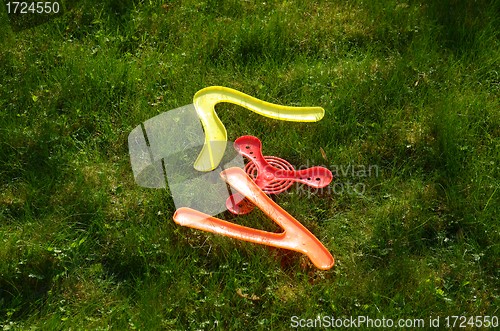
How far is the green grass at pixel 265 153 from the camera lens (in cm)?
218

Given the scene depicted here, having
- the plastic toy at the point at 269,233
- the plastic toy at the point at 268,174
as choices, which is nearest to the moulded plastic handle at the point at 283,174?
the plastic toy at the point at 268,174

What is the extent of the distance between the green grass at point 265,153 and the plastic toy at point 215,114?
0.07 metres

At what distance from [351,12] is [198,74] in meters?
1.42

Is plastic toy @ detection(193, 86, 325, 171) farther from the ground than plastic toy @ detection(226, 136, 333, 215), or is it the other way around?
plastic toy @ detection(193, 86, 325, 171)

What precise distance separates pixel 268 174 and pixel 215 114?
58cm

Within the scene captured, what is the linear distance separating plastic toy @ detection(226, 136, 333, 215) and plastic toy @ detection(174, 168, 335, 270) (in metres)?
0.07

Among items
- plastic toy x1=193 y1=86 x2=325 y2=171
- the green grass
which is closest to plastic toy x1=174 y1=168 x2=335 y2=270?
the green grass

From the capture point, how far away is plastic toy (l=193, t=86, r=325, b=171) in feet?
9.39

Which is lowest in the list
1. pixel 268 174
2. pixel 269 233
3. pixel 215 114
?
pixel 269 233

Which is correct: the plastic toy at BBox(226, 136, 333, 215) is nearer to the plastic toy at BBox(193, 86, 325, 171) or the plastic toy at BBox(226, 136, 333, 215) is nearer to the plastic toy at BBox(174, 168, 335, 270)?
the plastic toy at BBox(174, 168, 335, 270)

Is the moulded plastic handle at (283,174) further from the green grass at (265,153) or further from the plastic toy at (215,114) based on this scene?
the plastic toy at (215,114)

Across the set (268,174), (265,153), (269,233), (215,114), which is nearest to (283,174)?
(268,174)

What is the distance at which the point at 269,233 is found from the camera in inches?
93.9

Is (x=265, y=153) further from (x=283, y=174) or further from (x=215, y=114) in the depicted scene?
(x=215, y=114)
